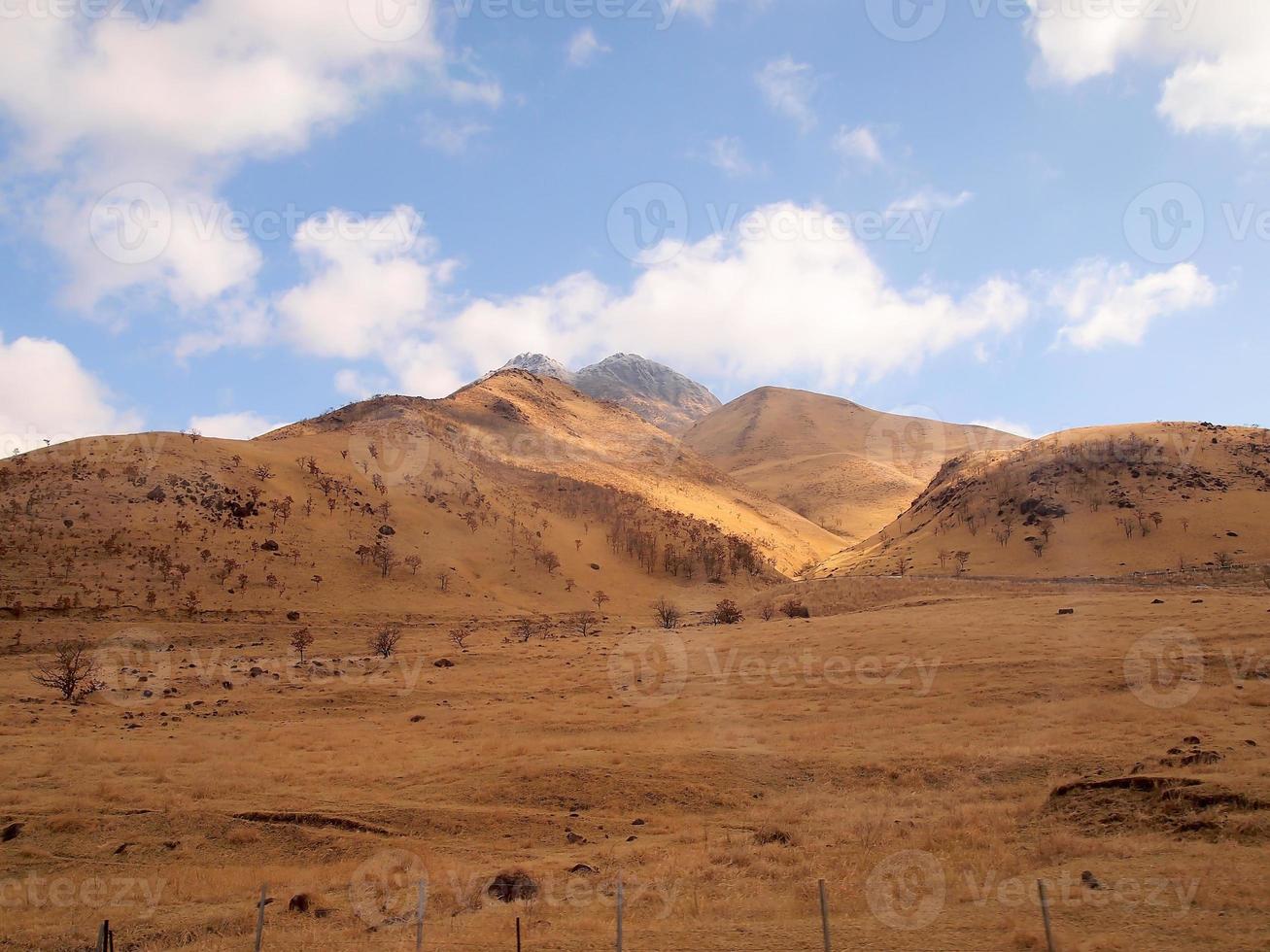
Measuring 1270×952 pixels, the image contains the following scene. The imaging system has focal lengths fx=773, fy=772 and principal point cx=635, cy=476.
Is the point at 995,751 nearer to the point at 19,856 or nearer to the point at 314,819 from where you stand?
the point at 314,819

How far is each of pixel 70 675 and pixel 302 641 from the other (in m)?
8.60

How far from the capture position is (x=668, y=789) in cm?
1745

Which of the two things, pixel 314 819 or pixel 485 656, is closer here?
pixel 314 819

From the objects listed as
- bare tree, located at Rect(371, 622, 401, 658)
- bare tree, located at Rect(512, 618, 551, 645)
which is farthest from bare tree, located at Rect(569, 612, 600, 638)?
bare tree, located at Rect(371, 622, 401, 658)

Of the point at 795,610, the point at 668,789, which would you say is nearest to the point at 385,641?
the point at 668,789

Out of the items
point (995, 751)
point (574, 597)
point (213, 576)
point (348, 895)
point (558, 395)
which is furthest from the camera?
A: point (558, 395)

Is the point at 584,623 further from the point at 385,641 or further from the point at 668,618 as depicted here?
the point at 385,641

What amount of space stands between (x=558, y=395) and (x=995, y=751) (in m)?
96.0

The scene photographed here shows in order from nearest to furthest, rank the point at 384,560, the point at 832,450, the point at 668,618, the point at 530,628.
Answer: the point at 530,628
the point at 668,618
the point at 384,560
the point at 832,450

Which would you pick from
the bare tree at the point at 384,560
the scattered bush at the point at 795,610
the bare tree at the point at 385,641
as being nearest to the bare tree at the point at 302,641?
the bare tree at the point at 385,641

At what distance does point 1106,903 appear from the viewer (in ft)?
33.6

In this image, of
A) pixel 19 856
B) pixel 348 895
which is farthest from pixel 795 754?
pixel 19 856

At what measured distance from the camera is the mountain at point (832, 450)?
115250 mm

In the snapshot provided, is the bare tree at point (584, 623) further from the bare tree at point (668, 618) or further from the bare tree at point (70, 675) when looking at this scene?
the bare tree at point (70, 675)
